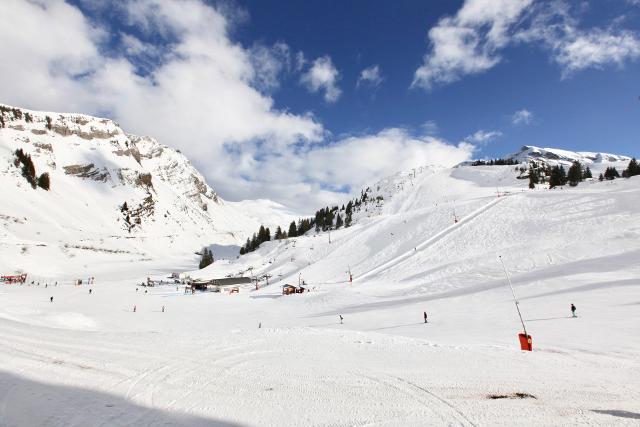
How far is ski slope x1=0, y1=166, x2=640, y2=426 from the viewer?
845cm

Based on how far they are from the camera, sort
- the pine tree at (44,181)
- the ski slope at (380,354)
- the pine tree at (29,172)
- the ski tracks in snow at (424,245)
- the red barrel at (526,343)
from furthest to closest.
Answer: the pine tree at (44,181) → the pine tree at (29,172) → the ski tracks in snow at (424,245) → the red barrel at (526,343) → the ski slope at (380,354)

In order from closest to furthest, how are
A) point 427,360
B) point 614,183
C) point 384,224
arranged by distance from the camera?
point 427,360 → point 614,183 → point 384,224

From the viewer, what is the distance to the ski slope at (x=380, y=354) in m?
8.45

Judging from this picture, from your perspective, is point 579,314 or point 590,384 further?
point 579,314

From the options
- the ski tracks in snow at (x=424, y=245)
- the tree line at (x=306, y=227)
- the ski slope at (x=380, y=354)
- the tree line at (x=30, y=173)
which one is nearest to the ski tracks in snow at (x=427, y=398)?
the ski slope at (x=380, y=354)

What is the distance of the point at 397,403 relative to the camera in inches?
347

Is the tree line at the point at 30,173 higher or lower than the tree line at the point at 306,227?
higher

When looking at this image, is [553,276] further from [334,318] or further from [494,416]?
[494,416]

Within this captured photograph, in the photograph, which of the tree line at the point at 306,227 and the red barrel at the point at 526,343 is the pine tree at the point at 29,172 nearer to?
the tree line at the point at 306,227

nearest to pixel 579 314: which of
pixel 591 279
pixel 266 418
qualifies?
pixel 591 279

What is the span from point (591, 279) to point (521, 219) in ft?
84.7

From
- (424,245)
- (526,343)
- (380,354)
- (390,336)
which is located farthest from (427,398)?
(424,245)

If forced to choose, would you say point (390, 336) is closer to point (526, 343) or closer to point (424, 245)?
point (526, 343)

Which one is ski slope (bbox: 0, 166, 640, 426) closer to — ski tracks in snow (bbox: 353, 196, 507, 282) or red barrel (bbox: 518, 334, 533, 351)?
red barrel (bbox: 518, 334, 533, 351)
